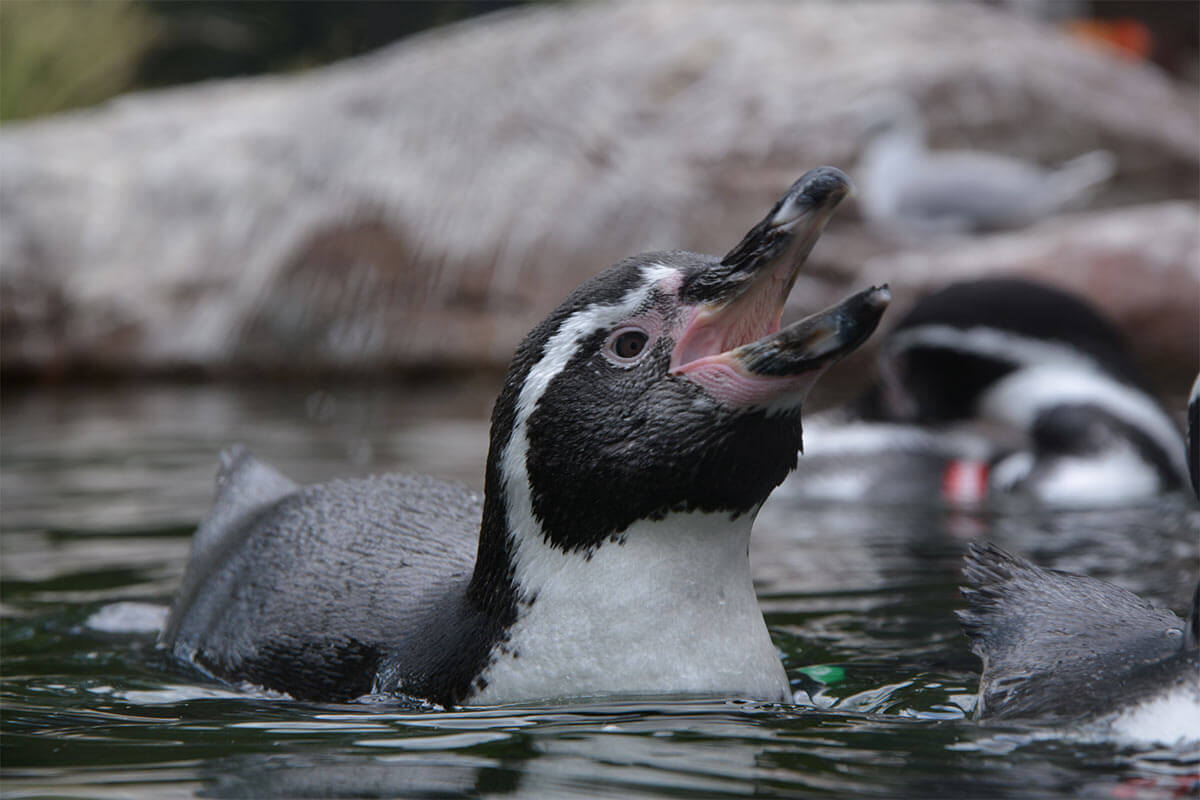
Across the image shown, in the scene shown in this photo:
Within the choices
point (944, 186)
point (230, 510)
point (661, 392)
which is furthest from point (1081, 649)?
point (944, 186)

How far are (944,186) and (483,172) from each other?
10.6 feet

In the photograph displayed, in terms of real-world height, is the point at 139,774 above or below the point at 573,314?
below

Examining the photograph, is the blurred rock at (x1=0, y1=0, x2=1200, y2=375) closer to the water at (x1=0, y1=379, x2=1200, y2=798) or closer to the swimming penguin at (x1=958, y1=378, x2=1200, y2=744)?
the water at (x1=0, y1=379, x2=1200, y2=798)

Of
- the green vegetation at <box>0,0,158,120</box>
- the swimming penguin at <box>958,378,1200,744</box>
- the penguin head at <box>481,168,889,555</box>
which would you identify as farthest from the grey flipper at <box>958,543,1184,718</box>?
the green vegetation at <box>0,0,158,120</box>

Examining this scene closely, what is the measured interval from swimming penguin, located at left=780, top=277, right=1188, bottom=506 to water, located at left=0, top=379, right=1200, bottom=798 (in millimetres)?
278

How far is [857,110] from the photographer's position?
12.5 meters

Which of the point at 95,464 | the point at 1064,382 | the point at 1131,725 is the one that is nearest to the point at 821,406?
the point at 1064,382

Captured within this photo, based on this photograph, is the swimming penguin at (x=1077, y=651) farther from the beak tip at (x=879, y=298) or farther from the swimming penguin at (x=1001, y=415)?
the swimming penguin at (x=1001, y=415)

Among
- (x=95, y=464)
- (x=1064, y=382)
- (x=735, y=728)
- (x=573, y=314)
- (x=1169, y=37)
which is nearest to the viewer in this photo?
(x=735, y=728)

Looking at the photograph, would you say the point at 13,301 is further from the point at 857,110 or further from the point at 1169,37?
the point at 1169,37

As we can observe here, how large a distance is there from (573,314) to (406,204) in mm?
8746

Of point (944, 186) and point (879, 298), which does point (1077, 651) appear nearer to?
point (879, 298)

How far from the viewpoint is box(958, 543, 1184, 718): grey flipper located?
116 inches

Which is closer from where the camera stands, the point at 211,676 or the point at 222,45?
the point at 211,676
